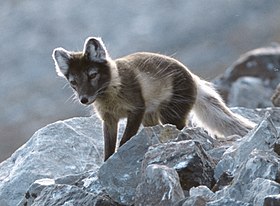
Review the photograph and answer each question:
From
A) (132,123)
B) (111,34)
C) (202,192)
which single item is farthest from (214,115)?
(111,34)

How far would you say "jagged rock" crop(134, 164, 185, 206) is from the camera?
842 cm

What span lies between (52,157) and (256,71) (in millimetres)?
9882

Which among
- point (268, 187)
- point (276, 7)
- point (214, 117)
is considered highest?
point (268, 187)

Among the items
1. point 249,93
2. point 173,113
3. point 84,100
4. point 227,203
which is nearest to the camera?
point 227,203

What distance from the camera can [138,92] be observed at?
38.0 ft

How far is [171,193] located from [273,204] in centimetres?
110

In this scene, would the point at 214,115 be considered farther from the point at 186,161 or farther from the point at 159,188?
the point at 159,188

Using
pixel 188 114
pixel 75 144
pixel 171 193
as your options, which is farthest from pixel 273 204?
pixel 188 114

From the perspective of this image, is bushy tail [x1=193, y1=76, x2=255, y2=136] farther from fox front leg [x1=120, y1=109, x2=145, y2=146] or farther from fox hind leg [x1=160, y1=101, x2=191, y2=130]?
fox front leg [x1=120, y1=109, x2=145, y2=146]

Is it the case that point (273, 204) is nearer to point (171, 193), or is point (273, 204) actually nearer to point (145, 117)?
point (171, 193)

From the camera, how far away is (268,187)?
26.2 ft

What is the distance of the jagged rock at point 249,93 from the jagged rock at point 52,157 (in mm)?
6019

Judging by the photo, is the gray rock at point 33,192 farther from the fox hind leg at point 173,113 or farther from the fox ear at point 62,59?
the fox hind leg at point 173,113

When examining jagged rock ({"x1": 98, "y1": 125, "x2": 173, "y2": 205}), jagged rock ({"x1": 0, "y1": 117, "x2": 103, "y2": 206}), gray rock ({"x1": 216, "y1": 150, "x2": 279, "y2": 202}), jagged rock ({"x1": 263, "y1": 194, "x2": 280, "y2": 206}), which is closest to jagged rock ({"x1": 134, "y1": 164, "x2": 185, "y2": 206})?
gray rock ({"x1": 216, "y1": 150, "x2": 279, "y2": 202})
